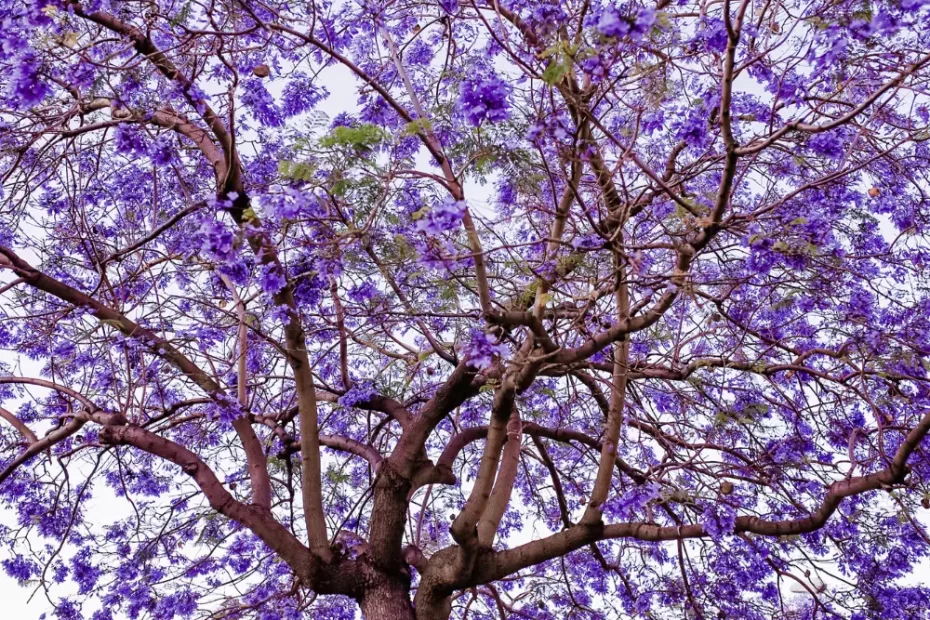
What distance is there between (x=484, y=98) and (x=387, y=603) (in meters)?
2.89

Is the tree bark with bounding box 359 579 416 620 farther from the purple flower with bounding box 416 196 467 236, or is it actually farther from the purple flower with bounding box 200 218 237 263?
the purple flower with bounding box 416 196 467 236

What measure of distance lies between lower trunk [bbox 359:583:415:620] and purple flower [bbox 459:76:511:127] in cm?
279

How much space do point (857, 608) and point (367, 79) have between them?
440cm

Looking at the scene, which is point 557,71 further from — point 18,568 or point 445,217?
point 18,568

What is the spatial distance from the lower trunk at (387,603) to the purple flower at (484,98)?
2.79 meters

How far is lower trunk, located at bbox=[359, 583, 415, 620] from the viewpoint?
15.2ft

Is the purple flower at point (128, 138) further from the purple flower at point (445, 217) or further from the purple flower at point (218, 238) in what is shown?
the purple flower at point (445, 217)

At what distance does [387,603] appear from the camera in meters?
4.67

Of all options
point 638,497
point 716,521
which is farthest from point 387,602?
point 716,521

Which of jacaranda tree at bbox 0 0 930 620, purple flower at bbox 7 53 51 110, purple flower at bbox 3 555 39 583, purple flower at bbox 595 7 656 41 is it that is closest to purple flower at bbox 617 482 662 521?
jacaranda tree at bbox 0 0 930 620

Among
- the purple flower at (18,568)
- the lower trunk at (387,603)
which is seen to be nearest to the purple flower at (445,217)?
the lower trunk at (387,603)

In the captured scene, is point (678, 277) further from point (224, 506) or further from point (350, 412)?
point (350, 412)

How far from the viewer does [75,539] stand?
21.3 ft

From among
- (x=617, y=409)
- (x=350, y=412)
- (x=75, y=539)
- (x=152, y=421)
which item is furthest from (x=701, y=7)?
(x=75, y=539)
